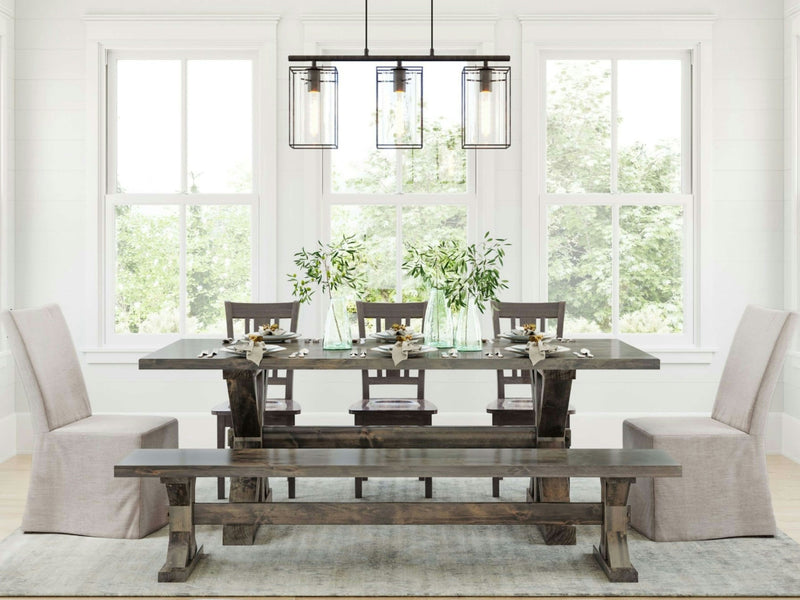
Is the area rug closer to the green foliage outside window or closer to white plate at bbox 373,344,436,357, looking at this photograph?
white plate at bbox 373,344,436,357

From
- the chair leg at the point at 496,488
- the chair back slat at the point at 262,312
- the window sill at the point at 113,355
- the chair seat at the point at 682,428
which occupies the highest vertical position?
the chair back slat at the point at 262,312

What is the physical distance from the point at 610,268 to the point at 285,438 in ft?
8.74

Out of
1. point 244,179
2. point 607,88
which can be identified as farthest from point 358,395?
point 607,88

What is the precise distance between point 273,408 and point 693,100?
3.36m

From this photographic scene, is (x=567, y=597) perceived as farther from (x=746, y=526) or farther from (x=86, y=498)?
(x=86, y=498)

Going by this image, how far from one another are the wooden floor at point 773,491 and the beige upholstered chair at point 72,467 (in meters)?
0.31

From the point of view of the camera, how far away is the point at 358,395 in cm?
555

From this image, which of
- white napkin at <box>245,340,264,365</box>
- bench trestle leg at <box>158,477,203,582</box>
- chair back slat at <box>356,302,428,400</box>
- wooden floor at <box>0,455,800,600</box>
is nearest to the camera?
bench trestle leg at <box>158,477,203,582</box>

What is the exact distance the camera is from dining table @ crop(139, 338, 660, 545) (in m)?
3.51

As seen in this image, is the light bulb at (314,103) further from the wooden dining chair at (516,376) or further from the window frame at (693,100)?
the window frame at (693,100)

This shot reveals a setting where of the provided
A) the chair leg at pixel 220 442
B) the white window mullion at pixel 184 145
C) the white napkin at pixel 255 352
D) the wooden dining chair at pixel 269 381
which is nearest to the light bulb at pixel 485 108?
the white napkin at pixel 255 352

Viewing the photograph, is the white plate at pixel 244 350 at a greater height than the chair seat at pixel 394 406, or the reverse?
the white plate at pixel 244 350

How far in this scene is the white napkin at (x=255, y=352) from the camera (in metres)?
3.54

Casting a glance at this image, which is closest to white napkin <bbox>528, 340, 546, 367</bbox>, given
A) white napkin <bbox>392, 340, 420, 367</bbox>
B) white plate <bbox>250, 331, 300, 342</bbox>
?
white napkin <bbox>392, 340, 420, 367</bbox>
